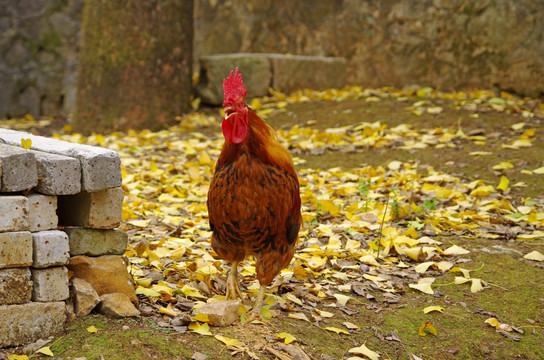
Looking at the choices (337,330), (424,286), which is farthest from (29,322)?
(424,286)

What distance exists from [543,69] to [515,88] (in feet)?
1.26

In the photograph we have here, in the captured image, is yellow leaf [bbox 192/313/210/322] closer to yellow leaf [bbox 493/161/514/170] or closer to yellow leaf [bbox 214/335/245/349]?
yellow leaf [bbox 214/335/245/349]

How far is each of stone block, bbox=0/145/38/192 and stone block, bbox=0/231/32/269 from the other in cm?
16

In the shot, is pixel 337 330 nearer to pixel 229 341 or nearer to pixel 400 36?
pixel 229 341

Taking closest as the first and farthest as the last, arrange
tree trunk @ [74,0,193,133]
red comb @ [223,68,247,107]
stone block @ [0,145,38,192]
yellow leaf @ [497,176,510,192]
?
1. stone block @ [0,145,38,192]
2. red comb @ [223,68,247,107]
3. yellow leaf @ [497,176,510,192]
4. tree trunk @ [74,0,193,133]

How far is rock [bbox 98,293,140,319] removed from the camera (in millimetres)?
2346

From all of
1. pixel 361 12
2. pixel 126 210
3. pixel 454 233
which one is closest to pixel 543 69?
pixel 361 12

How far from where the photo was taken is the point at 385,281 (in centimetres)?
316

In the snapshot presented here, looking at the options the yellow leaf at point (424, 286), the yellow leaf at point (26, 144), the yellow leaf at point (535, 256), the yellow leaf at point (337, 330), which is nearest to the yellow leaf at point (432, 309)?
the yellow leaf at point (424, 286)

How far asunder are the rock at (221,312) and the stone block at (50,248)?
2.00 ft

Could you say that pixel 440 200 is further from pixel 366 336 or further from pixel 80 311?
pixel 80 311

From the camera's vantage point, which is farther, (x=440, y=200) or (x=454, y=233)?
(x=440, y=200)

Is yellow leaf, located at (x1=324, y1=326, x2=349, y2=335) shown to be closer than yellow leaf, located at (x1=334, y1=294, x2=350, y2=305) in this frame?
Yes

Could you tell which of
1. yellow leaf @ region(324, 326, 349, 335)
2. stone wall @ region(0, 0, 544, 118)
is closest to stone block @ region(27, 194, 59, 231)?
yellow leaf @ region(324, 326, 349, 335)
